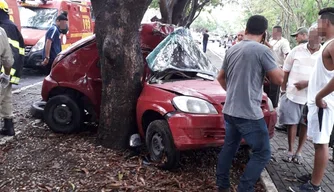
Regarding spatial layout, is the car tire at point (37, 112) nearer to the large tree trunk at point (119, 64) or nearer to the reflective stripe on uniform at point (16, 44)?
the reflective stripe on uniform at point (16, 44)

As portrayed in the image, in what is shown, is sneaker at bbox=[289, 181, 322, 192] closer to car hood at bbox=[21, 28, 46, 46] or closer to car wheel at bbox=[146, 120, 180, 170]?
car wheel at bbox=[146, 120, 180, 170]


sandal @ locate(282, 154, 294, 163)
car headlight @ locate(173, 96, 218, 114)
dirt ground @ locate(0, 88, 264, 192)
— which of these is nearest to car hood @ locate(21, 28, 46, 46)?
dirt ground @ locate(0, 88, 264, 192)

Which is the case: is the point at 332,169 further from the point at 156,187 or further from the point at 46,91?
the point at 46,91

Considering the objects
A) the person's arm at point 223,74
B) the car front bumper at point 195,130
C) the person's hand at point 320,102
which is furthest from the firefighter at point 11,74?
the person's hand at point 320,102

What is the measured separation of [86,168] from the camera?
170 inches

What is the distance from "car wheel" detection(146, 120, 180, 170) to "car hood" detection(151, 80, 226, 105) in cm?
44

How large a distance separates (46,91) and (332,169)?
14.4 feet

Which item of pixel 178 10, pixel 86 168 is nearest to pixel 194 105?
pixel 86 168

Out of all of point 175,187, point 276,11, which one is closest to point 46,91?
point 175,187

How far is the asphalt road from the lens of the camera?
33.2 feet

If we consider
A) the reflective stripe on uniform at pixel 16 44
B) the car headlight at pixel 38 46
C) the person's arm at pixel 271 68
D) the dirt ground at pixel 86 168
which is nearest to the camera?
the person's arm at pixel 271 68

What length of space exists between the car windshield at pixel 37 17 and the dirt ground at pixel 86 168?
782cm

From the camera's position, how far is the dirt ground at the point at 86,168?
3.95 metres

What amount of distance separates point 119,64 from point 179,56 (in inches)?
35.7
